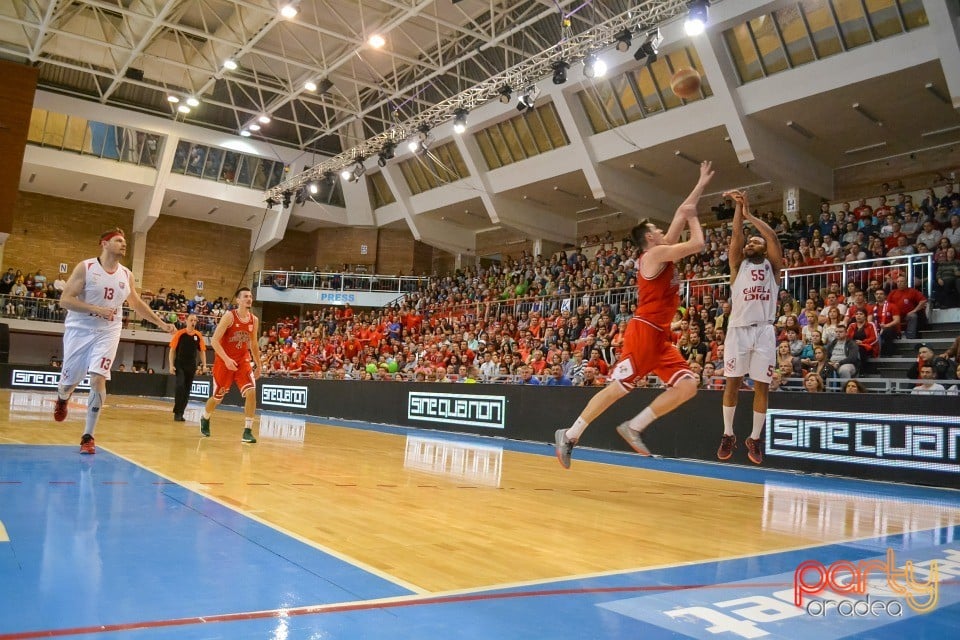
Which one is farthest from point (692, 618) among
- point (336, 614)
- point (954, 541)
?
point (954, 541)

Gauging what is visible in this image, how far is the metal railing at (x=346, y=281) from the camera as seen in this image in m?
33.2

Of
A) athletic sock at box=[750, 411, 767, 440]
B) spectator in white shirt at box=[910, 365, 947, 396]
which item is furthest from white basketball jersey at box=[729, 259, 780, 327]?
spectator in white shirt at box=[910, 365, 947, 396]

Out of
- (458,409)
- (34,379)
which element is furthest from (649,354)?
(34,379)

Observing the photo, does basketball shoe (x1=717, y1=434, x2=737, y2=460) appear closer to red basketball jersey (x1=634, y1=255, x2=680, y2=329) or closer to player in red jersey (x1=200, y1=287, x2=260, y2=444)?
red basketball jersey (x1=634, y1=255, x2=680, y2=329)

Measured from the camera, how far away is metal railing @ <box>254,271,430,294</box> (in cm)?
3325

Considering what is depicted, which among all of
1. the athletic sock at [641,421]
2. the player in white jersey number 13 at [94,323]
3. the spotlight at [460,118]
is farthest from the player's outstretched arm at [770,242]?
the spotlight at [460,118]

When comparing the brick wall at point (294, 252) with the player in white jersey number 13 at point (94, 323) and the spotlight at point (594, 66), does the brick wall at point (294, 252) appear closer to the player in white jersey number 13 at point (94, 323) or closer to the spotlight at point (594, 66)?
the spotlight at point (594, 66)

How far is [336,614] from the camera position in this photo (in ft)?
8.29

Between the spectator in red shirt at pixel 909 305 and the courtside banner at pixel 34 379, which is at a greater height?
the spectator in red shirt at pixel 909 305

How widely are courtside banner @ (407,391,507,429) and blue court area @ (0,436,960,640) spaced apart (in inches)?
386

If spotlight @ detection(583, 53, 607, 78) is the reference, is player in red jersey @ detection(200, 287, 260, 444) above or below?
below

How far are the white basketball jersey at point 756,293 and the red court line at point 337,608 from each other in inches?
147

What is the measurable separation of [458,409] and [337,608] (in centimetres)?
1233

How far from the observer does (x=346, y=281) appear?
110ft
